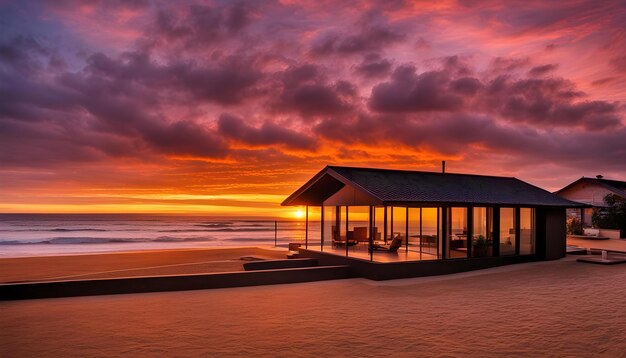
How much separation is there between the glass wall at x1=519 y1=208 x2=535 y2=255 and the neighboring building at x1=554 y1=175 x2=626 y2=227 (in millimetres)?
19979

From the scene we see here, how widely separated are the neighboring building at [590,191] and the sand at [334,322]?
26.3m

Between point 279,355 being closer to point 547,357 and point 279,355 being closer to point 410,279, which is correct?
point 547,357

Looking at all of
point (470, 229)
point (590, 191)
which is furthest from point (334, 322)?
point (590, 191)

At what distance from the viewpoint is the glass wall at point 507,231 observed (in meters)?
17.5

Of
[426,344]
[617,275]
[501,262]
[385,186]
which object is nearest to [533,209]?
[501,262]

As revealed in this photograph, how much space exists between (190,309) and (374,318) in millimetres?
3951

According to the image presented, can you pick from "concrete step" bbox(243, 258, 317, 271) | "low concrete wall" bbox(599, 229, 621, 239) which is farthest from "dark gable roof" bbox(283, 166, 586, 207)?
"low concrete wall" bbox(599, 229, 621, 239)

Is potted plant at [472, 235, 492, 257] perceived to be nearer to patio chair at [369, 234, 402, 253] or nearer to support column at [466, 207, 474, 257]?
support column at [466, 207, 474, 257]

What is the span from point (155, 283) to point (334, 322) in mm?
5744

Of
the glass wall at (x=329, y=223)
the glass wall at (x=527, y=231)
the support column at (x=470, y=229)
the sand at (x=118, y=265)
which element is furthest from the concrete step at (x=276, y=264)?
the glass wall at (x=527, y=231)

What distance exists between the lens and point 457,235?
61.2 ft

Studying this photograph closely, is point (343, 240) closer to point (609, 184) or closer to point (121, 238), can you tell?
point (609, 184)

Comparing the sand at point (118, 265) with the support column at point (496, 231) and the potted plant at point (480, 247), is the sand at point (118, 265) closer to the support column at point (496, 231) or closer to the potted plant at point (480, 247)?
the potted plant at point (480, 247)

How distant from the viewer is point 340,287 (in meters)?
12.9
